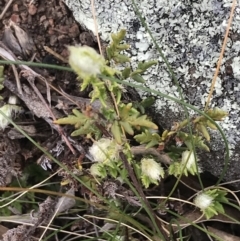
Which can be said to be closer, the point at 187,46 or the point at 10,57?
the point at 187,46

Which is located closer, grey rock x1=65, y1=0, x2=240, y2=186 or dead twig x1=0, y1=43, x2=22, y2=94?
grey rock x1=65, y1=0, x2=240, y2=186

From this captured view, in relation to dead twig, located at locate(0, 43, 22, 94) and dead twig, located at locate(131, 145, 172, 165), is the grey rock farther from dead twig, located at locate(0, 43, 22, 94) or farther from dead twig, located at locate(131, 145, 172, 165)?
dead twig, located at locate(0, 43, 22, 94)

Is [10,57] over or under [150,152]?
over

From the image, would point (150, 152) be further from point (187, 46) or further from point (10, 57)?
Result: point (10, 57)

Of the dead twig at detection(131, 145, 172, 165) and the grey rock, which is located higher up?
the grey rock

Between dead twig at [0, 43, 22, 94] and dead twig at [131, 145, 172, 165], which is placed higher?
dead twig at [0, 43, 22, 94]

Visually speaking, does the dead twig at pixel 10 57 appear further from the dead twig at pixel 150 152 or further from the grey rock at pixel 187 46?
the dead twig at pixel 150 152

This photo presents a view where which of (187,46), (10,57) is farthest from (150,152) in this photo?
(10,57)

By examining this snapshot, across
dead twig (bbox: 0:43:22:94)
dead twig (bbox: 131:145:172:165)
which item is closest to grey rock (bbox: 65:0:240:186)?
dead twig (bbox: 131:145:172:165)
